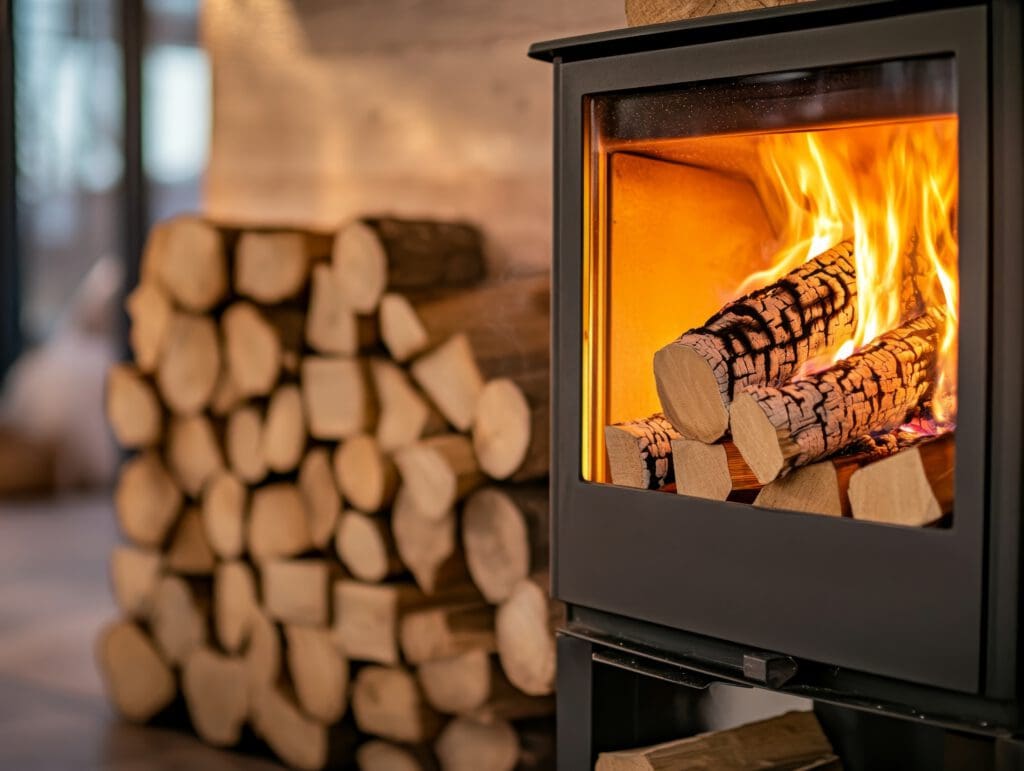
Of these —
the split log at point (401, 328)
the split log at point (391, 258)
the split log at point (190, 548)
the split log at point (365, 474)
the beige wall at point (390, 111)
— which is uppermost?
the beige wall at point (390, 111)

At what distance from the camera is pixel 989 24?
3.55 feet

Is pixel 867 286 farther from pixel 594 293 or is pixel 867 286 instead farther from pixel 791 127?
pixel 594 293

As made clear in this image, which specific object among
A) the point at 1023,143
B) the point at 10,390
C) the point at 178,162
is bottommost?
the point at 10,390

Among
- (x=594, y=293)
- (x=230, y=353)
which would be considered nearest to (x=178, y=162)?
(x=230, y=353)

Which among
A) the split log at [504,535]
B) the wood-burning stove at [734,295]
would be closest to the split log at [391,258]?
the split log at [504,535]

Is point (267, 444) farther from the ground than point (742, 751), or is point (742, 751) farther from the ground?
point (267, 444)

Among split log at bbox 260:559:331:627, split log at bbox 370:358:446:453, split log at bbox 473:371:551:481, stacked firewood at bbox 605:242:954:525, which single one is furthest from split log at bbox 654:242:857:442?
split log at bbox 260:559:331:627

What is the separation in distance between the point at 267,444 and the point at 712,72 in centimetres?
107

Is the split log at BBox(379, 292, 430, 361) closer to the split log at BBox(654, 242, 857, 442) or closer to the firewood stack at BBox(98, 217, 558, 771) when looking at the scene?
the firewood stack at BBox(98, 217, 558, 771)

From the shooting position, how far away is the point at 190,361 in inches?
85.1

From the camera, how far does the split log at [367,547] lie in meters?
1.91

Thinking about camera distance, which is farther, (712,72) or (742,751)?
(742,751)

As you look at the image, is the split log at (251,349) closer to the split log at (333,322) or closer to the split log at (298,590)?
the split log at (333,322)

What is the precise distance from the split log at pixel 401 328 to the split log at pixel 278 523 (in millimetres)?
307
